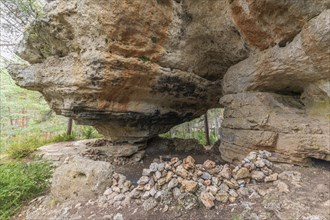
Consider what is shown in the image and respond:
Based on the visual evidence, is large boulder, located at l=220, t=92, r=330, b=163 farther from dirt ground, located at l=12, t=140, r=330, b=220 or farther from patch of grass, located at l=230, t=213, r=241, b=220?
patch of grass, located at l=230, t=213, r=241, b=220

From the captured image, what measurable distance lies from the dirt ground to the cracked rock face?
568mm

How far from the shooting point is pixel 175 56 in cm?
457

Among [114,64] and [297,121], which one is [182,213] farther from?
[114,64]

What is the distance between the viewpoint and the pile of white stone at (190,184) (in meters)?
2.80

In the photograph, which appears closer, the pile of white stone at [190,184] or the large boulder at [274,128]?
the pile of white stone at [190,184]

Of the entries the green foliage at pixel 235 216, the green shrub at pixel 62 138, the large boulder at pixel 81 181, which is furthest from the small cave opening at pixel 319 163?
the green shrub at pixel 62 138

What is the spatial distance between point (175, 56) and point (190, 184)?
296cm

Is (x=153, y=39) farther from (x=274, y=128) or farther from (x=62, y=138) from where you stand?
(x=62, y=138)

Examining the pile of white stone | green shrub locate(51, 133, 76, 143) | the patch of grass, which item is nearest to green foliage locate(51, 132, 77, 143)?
green shrub locate(51, 133, 76, 143)

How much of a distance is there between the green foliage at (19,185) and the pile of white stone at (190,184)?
5.77 feet

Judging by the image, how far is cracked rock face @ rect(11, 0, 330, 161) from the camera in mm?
3357

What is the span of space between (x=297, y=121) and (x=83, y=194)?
413 cm

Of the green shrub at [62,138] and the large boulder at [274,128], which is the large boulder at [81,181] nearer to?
the large boulder at [274,128]

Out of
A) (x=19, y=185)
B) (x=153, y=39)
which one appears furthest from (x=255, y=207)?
(x=19, y=185)
